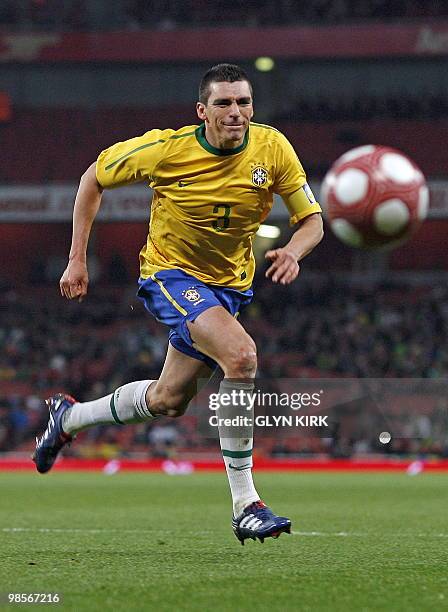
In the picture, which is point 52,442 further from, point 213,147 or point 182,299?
point 213,147

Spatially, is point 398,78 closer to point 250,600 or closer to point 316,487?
point 316,487

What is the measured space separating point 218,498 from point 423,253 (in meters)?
18.2

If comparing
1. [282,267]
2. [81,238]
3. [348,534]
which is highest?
[81,238]

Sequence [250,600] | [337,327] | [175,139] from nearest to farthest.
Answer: [250,600]
[175,139]
[337,327]

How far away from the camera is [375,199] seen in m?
6.85

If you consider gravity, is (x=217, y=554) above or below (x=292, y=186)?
below

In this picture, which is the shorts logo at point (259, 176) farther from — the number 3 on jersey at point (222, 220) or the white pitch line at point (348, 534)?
the white pitch line at point (348, 534)

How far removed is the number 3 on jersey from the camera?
5.58 m

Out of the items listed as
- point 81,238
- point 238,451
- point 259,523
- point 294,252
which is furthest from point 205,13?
point 259,523

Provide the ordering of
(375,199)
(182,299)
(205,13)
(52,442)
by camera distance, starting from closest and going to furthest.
Answer: (182,299) → (52,442) → (375,199) → (205,13)

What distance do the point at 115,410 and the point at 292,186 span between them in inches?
58.4

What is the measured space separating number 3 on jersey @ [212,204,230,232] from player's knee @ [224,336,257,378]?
0.73 meters

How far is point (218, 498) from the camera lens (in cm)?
1126

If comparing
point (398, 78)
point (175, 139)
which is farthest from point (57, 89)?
point (175, 139)
